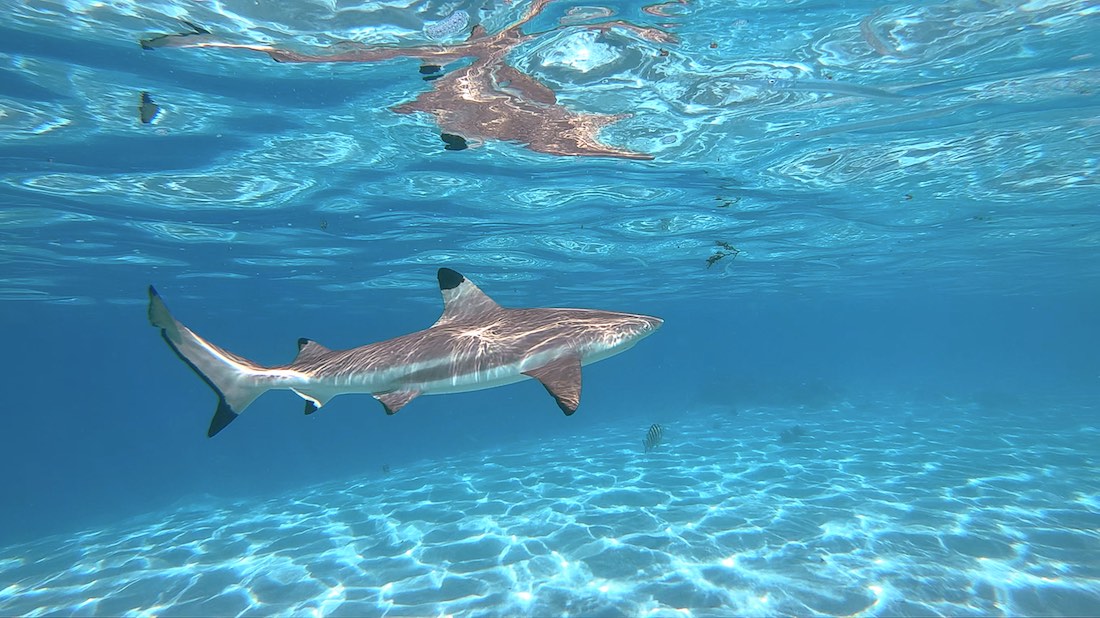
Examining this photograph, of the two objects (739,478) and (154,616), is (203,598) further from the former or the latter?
(739,478)

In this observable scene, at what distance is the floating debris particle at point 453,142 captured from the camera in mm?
13438

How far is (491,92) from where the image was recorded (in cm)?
1128

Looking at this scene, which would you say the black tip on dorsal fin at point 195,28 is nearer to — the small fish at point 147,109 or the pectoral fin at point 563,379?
the small fish at point 147,109

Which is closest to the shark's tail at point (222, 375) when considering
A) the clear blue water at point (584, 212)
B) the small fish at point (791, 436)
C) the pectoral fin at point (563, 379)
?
the pectoral fin at point (563, 379)

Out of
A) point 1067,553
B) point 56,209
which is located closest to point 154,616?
point 56,209

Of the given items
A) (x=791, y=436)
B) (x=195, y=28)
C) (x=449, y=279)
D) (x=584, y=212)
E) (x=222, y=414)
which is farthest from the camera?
(x=791, y=436)

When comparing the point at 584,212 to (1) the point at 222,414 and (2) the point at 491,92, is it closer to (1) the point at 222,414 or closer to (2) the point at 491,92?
(2) the point at 491,92

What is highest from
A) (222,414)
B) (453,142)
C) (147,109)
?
(147,109)

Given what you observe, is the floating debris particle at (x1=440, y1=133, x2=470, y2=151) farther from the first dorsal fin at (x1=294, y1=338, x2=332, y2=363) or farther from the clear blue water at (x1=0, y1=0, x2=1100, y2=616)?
the first dorsal fin at (x1=294, y1=338, x2=332, y2=363)

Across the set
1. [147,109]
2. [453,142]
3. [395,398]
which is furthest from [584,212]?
[395,398]

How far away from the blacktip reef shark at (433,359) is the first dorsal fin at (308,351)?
27mm

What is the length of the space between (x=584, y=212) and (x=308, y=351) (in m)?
16.0

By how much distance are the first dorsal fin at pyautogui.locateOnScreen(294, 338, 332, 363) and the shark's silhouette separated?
6456mm

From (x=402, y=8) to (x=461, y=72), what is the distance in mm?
2041
